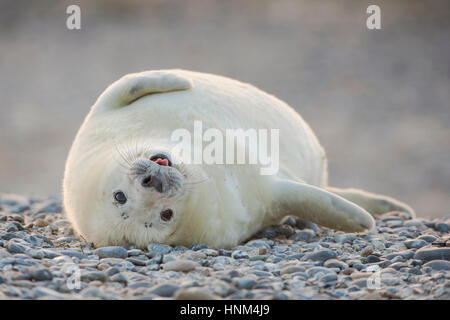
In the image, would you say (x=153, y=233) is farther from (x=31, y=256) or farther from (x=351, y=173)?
(x=351, y=173)

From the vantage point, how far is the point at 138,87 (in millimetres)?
5918

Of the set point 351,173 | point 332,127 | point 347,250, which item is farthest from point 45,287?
point 332,127

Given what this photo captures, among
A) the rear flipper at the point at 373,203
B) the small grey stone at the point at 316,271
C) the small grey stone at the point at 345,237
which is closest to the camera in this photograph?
the small grey stone at the point at 316,271

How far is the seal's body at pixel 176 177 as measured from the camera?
4906 millimetres

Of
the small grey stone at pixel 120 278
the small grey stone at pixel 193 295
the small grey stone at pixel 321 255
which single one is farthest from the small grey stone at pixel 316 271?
the small grey stone at pixel 120 278

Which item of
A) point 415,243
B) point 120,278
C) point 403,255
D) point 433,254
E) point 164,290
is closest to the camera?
point 164,290

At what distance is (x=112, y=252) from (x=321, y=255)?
1.39m

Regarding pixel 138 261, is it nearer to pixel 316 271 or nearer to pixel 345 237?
pixel 316 271

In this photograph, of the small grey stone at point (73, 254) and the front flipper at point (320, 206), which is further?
the front flipper at point (320, 206)

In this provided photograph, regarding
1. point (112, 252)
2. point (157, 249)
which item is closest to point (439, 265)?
point (157, 249)

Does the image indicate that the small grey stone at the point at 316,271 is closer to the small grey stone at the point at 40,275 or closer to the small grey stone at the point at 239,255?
the small grey stone at the point at 239,255

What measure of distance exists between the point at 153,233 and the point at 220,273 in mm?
787

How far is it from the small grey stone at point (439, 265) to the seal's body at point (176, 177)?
1.07 meters

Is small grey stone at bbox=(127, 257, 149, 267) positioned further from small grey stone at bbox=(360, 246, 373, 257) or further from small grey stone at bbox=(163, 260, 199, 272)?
small grey stone at bbox=(360, 246, 373, 257)
